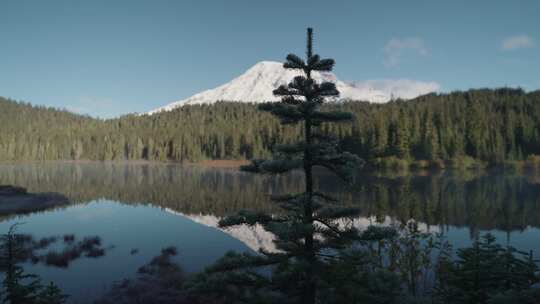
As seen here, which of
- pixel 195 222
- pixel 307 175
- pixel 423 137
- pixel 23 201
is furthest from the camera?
pixel 423 137

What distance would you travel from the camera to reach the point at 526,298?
6.88 meters

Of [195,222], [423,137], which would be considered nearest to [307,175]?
[195,222]

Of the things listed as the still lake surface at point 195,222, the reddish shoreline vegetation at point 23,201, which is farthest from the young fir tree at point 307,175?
the reddish shoreline vegetation at point 23,201

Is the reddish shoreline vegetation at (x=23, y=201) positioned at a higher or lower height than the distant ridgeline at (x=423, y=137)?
lower

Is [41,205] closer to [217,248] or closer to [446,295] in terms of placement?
[217,248]

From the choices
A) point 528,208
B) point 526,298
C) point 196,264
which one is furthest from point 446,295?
point 528,208

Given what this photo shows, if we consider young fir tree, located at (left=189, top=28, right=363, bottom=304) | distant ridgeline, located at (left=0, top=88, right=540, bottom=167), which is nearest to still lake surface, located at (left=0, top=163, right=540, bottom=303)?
young fir tree, located at (left=189, top=28, right=363, bottom=304)

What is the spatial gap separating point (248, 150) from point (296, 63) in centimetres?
15005

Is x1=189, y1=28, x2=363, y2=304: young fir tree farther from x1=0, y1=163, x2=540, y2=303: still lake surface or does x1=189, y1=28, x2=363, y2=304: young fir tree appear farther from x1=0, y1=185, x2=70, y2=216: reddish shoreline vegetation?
x1=0, y1=185, x2=70, y2=216: reddish shoreline vegetation

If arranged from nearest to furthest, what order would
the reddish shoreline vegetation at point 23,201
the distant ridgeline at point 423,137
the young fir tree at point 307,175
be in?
the young fir tree at point 307,175 → the reddish shoreline vegetation at point 23,201 → the distant ridgeline at point 423,137

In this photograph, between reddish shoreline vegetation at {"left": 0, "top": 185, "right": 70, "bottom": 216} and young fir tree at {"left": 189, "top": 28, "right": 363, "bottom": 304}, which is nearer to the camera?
young fir tree at {"left": 189, "top": 28, "right": 363, "bottom": 304}

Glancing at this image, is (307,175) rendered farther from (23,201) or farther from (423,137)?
(423,137)

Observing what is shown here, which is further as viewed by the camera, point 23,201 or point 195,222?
point 23,201

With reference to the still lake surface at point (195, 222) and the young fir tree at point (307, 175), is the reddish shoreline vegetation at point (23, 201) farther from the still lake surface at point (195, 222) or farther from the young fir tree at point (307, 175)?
the young fir tree at point (307, 175)
